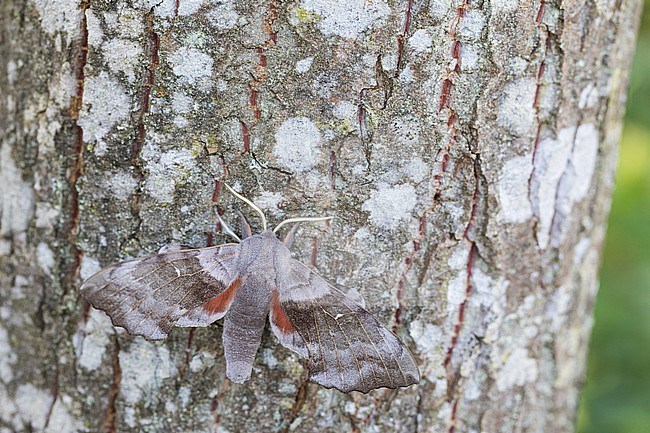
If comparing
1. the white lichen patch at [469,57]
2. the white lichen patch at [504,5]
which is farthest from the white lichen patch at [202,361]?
the white lichen patch at [504,5]

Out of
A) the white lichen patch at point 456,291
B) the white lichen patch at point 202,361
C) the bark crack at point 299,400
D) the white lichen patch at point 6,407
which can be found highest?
the white lichen patch at point 456,291

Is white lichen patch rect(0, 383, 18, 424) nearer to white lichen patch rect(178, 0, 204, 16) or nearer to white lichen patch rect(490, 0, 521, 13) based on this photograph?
white lichen patch rect(178, 0, 204, 16)

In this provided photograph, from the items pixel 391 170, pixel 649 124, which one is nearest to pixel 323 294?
pixel 391 170

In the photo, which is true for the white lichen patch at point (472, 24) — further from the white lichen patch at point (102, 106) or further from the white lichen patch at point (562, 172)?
the white lichen patch at point (102, 106)

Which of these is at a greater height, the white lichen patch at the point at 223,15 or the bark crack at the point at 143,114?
the white lichen patch at the point at 223,15

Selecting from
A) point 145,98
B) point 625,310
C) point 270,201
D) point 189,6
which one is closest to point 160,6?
point 189,6

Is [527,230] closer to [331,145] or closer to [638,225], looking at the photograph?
[331,145]

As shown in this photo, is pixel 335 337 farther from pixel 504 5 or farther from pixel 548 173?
pixel 504 5

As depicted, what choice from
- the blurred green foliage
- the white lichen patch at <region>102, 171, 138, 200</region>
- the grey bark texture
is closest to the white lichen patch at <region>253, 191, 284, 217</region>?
the grey bark texture
